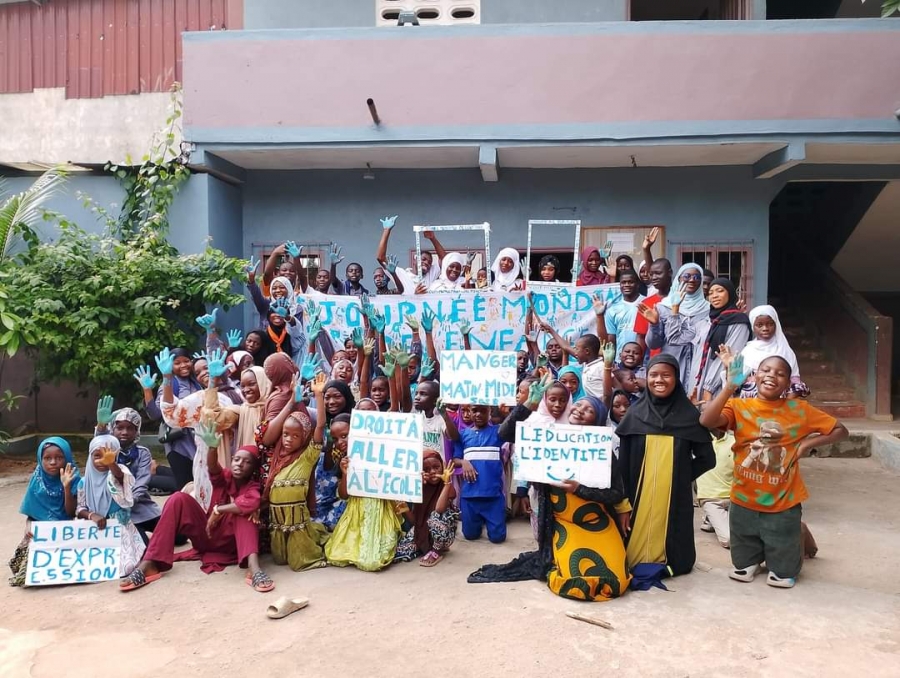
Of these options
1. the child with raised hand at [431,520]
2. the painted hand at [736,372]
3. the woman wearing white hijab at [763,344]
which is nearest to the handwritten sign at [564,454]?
the child with raised hand at [431,520]

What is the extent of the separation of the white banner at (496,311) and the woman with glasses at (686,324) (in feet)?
3.35

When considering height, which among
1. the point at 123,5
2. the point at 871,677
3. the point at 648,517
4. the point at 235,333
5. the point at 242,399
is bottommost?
the point at 871,677

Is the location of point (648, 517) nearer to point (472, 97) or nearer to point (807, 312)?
point (472, 97)

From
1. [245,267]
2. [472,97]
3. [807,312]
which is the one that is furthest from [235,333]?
[807,312]

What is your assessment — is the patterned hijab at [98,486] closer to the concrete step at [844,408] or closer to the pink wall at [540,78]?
the pink wall at [540,78]

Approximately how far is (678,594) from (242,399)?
3276mm

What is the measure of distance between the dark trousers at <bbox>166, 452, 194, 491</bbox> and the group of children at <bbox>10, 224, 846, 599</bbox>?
0.10m

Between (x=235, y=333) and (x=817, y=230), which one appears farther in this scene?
(x=817, y=230)

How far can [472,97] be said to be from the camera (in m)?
8.30

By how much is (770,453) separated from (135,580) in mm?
3770

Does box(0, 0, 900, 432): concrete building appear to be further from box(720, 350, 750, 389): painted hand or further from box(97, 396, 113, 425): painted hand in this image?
box(720, 350, 750, 389): painted hand

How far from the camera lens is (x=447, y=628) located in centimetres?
372

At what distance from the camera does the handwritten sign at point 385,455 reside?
14.8 ft

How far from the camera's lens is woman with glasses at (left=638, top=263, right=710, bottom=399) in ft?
19.2
